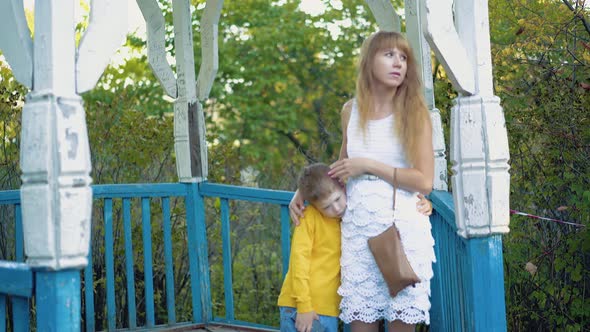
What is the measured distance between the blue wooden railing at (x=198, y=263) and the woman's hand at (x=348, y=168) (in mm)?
584

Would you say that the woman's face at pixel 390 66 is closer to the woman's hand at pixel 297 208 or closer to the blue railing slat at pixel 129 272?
the woman's hand at pixel 297 208

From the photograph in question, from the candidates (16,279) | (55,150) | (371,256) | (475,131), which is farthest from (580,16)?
(16,279)

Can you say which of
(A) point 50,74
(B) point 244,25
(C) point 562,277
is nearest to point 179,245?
(C) point 562,277

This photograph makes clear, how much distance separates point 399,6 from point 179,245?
36.7ft

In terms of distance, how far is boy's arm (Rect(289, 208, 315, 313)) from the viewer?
384 centimetres

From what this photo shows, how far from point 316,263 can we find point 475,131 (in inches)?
36.6

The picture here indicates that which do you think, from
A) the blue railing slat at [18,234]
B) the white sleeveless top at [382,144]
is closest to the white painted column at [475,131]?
the white sleeveless top at [382,144]

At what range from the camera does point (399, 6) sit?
17500 millimetres

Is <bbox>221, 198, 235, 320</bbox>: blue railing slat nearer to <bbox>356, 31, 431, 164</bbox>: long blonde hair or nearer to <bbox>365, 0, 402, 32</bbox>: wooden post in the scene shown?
<bbox>365, 0, 402, 32</bbox>: wooden post

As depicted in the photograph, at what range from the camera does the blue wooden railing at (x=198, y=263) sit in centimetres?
374

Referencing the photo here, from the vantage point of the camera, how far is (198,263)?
5930 millimetres

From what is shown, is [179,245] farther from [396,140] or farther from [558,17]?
[396,140]

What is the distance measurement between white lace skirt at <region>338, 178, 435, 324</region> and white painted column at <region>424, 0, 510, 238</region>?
223 millimetres

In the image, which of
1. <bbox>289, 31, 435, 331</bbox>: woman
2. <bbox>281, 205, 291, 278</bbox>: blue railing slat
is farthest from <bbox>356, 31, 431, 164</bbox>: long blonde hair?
<bbox>281, 205, 291, 278</bbox>: blue railing slat
